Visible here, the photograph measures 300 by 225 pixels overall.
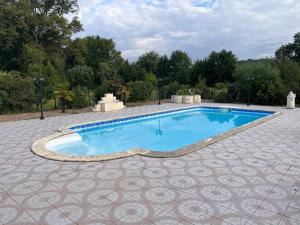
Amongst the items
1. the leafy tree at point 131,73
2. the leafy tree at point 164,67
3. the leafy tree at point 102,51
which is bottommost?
the leafy tree at point 131,73

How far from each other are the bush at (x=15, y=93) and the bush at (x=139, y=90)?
235 inches

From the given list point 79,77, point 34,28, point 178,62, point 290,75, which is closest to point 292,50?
point 178,62

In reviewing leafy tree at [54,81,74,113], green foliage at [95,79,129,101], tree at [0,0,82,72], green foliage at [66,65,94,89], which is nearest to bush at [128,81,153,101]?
green foliage at [95,79,129,101]

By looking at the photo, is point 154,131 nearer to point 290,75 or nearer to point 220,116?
point 220,116

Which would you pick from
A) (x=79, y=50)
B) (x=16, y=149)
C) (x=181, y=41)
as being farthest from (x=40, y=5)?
(x=16, y=149)

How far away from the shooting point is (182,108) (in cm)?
1322

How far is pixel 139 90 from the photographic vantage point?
15.6m

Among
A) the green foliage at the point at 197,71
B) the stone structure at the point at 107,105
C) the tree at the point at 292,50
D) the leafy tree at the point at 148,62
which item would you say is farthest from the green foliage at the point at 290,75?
the leafy tree at the point at 148,62

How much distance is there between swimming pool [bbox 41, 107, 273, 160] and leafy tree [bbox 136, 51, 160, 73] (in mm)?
16930

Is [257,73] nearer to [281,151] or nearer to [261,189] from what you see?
[281,151]

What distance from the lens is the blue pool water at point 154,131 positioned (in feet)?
22.3

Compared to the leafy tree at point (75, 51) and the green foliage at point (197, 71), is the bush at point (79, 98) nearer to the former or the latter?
the leafy tree at point (75, 51)

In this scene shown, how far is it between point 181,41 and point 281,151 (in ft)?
60.8

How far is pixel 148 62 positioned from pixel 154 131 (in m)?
21.8
